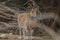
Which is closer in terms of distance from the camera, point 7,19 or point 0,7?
point 0,7

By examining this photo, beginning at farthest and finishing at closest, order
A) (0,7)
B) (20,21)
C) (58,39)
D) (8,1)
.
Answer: (8,1)
(0,7)
(20,21)
(58,39)

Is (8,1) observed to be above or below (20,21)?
above

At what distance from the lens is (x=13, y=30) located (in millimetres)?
4703

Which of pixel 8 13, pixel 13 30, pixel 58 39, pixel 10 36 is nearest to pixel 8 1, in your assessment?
pixel 8 13

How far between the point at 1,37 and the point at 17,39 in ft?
1.18

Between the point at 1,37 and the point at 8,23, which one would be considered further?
the point at 8,23

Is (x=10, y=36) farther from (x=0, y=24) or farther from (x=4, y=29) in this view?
(x=0, y=24)

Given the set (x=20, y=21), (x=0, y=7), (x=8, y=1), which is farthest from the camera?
(x=8, y=1)

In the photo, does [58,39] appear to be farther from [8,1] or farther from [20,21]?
[8,1]

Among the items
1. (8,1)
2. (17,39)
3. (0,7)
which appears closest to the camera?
(17,39)

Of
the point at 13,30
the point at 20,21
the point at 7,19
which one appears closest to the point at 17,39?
the point at 20,21

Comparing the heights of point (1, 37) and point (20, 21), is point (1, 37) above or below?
below

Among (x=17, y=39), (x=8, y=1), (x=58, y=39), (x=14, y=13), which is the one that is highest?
(x=8, y=1)

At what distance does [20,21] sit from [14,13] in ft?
1.53
